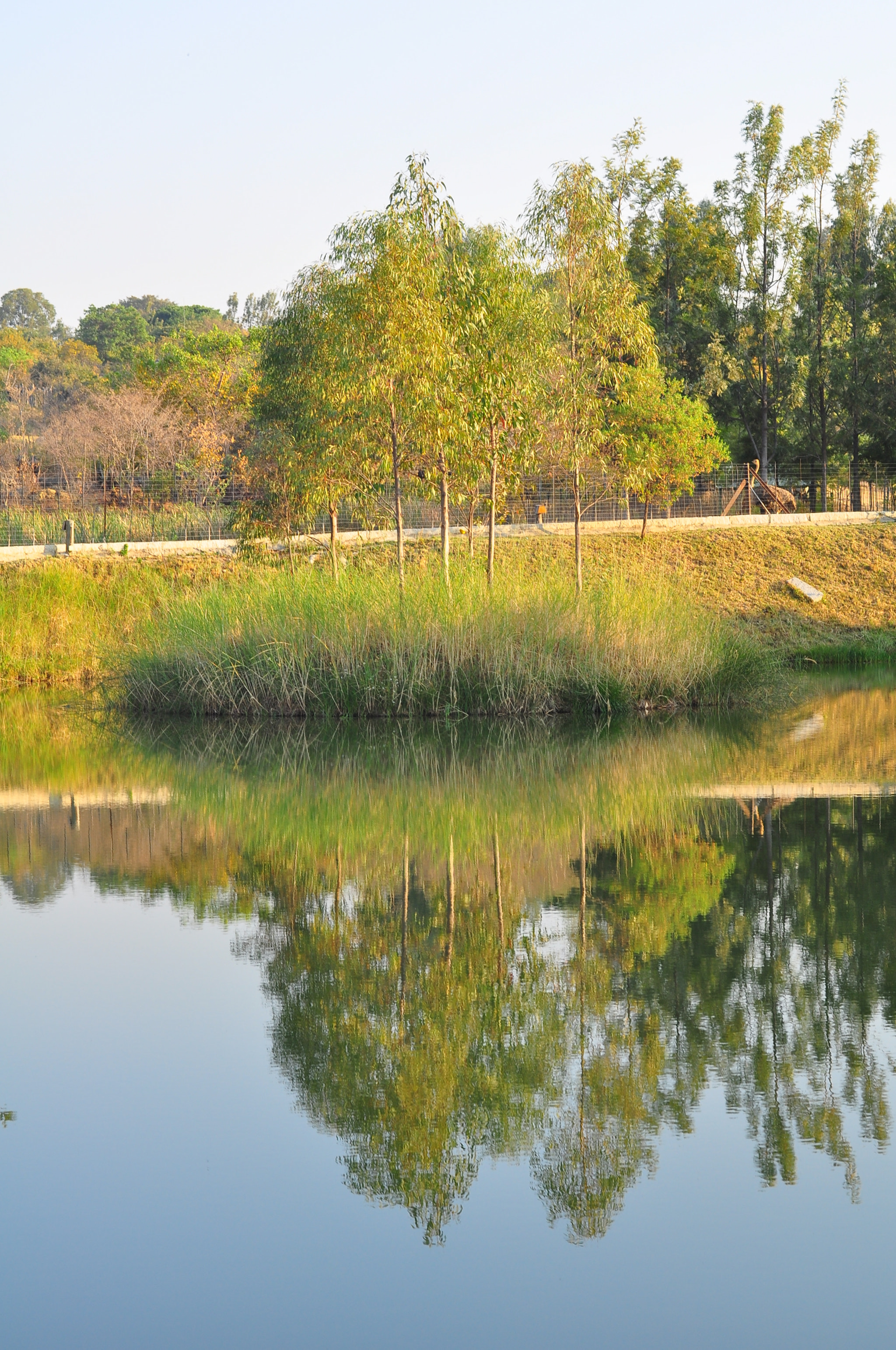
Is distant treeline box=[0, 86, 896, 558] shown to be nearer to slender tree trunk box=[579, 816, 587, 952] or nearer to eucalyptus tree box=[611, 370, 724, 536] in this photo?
eucalyptus tree box=[611, 370, 724, 536]

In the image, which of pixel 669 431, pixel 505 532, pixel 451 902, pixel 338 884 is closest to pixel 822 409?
pixel 669 431

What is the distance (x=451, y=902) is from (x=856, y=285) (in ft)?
132

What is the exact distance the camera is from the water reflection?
4047 millimetres

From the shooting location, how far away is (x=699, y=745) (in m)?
14.0

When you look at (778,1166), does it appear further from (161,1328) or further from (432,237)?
(432,237)

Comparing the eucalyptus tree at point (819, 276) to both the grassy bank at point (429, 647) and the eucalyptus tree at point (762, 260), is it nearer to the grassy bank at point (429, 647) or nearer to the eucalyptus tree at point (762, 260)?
the eucalyptus tree at point (762, 260)

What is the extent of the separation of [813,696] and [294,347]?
11996 mm

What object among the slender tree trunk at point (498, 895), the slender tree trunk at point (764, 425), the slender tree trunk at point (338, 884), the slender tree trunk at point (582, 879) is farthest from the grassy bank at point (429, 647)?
the slender tree trunk at point (764, 425)

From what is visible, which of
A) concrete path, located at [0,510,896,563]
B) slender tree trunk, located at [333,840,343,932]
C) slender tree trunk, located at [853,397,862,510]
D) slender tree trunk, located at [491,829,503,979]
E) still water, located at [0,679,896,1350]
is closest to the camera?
still water, located at [0,679,896,1350]

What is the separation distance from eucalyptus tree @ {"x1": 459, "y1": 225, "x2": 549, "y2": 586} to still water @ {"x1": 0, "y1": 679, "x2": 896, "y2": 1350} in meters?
13.2

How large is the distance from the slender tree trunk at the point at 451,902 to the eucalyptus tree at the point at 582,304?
52.1 feet

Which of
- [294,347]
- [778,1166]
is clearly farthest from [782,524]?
[778,1166]

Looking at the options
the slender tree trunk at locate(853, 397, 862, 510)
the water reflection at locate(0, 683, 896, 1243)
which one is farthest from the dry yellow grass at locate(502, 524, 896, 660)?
the water reflection at locate(0, 683, 896, 1243)

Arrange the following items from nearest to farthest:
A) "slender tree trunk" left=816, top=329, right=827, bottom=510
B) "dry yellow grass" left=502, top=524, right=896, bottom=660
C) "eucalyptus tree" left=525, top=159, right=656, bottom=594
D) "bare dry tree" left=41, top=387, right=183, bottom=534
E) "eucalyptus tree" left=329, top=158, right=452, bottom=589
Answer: "eucalyptus tree" left=329, top=158, right=452, bottom=589 → "eucalyptus tree" left=525, top=159, right=656, bottom=594 → "dry yellow grass" left=502, top=524, right=896, bottom=660 → "slender tree trunk" left=816, top=329, right=827, bottom=510 → "bare dry tree" left=41, top=387, right=183, bottom=534
